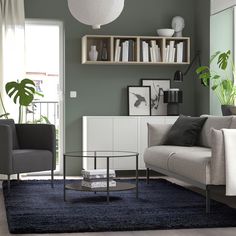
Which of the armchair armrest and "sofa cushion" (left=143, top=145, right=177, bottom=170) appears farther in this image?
the armchair armrest

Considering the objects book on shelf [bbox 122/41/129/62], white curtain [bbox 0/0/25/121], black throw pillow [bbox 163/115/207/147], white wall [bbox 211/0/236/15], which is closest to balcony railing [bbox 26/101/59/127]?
white curtain [bbox 0/0/25/121]

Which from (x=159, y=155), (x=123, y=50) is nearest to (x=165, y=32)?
(x=123, y=50)

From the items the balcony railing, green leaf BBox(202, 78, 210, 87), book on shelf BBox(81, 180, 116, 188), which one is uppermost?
green leaf BBox(202, 78, 210, 87)

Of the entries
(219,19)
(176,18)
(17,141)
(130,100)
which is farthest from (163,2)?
(17,141)

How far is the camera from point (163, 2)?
8438mm

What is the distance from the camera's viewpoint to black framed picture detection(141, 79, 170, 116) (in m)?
8.35

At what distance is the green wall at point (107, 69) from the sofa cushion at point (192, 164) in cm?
238

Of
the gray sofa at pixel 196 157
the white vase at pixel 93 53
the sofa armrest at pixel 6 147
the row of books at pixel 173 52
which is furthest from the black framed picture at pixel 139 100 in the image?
the sofa armrest at pixel 6 147

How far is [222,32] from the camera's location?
26.1 ft

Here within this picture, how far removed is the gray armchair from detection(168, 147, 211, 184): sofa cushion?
1.45 m

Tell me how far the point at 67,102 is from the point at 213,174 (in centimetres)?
356

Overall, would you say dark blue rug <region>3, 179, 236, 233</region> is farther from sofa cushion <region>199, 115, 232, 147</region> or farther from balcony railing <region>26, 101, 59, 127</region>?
balcony railing <region>26, 101, 59, 127</region>

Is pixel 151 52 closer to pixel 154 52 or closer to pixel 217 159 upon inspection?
pixel 154 52

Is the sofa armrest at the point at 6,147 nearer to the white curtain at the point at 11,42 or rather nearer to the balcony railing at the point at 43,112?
the white curtain at the point at 11,42
